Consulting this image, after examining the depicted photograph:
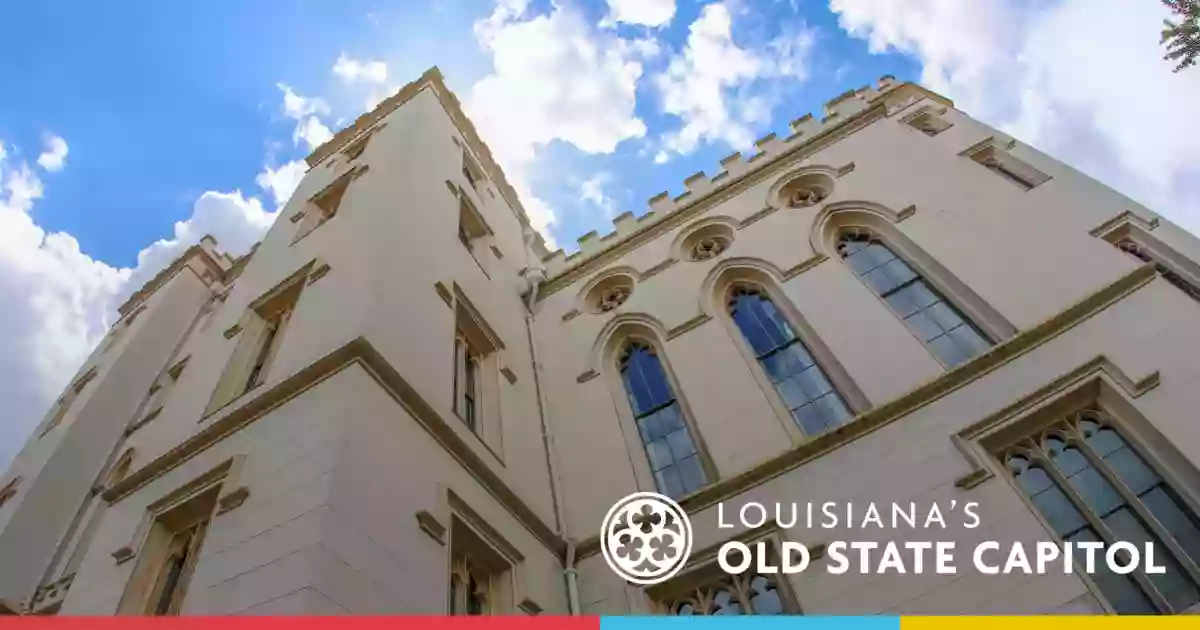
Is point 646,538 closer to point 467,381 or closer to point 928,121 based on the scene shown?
point 467,381

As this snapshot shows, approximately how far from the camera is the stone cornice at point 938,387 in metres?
9.56

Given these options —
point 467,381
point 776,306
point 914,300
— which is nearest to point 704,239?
point 776,306

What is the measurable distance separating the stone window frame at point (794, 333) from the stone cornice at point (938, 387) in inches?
13.9

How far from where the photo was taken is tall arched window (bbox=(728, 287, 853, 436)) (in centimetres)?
1067

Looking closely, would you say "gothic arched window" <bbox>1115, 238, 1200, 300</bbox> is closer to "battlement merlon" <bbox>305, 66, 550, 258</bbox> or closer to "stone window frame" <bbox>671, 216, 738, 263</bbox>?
"stone window frame" <bbox>671, 216, 738, 263</bbox>

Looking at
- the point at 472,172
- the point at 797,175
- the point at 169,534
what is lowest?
the point at 169,534

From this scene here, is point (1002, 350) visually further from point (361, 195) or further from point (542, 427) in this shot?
point (361, 195)

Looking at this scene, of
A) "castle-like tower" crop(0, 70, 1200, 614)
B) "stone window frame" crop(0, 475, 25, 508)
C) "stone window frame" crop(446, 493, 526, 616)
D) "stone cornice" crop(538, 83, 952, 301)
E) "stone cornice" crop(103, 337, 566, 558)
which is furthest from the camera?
"stone cornice" crop(538, 83, 952, 301)

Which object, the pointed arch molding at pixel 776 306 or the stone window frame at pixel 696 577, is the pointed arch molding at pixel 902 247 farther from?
the stone window frame at pixel 696 577

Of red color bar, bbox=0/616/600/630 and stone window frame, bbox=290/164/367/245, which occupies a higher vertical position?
stone window frame, bbox=290/164/367/245

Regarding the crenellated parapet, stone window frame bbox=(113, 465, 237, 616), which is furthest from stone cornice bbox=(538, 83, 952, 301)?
stone window frame bbox=(113, 465, 237, 616)

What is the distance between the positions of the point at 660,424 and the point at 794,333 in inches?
90.7

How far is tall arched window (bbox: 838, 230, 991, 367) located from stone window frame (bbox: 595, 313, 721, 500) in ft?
10.2

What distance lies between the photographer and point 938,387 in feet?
31.7
